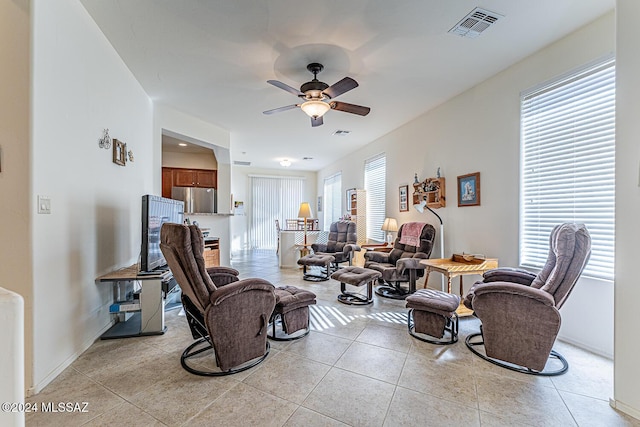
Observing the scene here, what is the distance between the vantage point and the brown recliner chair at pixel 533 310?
206cm

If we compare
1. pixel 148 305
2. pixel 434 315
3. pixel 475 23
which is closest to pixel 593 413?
pixel 434 315

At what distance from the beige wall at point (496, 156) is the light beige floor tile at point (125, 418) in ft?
11.1

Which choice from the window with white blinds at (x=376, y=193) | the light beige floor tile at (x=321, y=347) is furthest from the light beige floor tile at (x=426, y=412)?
the window with white blinds at (x=376, y=193)

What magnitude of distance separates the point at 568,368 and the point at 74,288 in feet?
12.9

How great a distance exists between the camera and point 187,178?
6.72 meters

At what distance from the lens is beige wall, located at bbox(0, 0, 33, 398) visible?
1880 millimetres

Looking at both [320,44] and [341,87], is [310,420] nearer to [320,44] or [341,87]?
[341,87]

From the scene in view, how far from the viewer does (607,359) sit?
235 centimetres

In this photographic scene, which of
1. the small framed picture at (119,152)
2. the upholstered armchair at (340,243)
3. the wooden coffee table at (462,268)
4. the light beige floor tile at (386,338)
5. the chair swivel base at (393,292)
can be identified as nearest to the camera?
the light beige floor tile at (386,338)

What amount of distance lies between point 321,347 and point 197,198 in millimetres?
5029

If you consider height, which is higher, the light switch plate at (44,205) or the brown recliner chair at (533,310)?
the light switch plate at (44,205)

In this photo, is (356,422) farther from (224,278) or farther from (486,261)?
(486,261)

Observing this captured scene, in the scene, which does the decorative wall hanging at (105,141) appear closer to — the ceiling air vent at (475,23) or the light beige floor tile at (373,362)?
the light beige floor tile at (373,362)

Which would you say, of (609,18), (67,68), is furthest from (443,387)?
(67,68)
